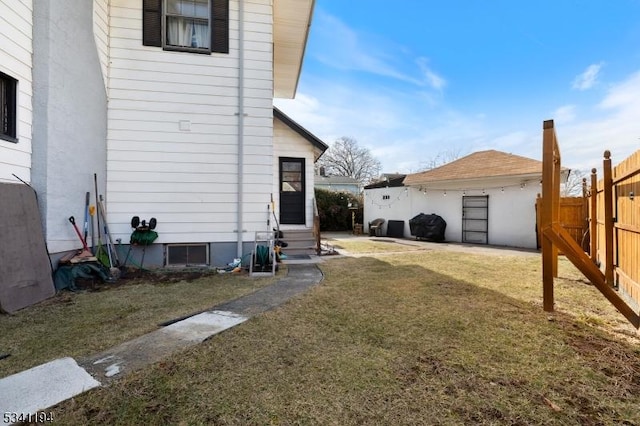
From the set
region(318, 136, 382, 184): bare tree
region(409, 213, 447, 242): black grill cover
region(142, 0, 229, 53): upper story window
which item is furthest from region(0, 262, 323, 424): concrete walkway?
region(318, 136, 382, 184): bare tree

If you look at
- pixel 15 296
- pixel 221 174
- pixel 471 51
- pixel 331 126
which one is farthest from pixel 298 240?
pixel 331 126

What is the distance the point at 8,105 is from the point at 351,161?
113 feet

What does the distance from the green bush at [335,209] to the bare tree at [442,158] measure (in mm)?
18716

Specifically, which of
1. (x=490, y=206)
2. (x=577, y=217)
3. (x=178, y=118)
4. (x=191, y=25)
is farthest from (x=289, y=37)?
(x=490, y=206)

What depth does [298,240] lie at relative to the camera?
8359 millimetres

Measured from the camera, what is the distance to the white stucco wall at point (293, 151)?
937 centimetres

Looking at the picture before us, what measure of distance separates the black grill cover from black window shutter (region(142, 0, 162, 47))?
10.7m

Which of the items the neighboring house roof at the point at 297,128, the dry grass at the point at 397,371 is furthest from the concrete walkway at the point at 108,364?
the neighboring house roof at the point at 297,128

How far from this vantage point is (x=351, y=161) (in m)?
37.2

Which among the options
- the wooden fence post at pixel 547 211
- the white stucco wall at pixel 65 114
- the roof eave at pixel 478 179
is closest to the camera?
the wooden fence post at pixel 547 211

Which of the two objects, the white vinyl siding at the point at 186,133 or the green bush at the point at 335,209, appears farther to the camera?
the green bush at the point at 335,209

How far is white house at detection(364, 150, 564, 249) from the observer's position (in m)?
10.8

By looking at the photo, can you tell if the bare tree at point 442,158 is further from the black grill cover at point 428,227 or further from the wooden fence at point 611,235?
the wooden fence at point 611,235

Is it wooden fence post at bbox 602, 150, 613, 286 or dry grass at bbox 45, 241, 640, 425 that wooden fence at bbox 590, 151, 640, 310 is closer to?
wooden fence post at bbox 602, 150, 613, 286
